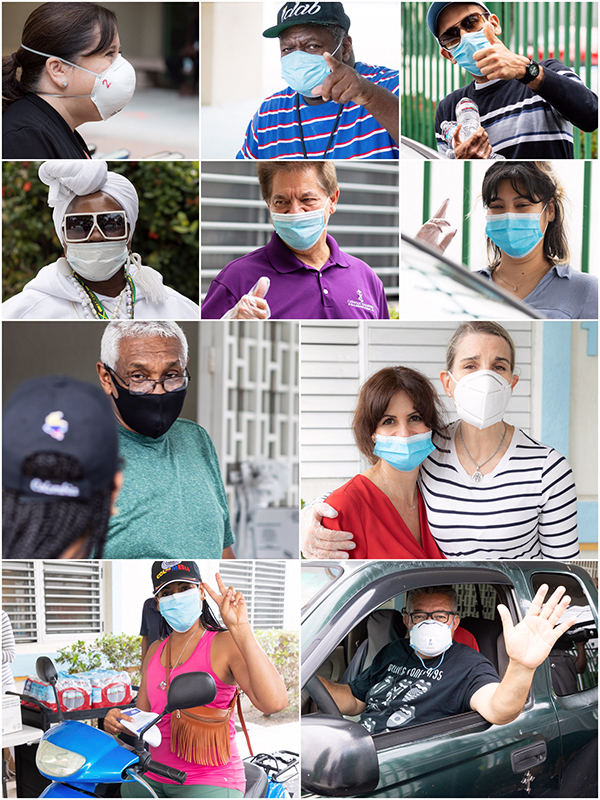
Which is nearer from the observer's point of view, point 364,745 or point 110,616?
point 364,745

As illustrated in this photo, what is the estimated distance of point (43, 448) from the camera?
116 inches

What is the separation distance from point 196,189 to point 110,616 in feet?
5.79

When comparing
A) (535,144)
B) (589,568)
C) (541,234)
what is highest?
(535,144)

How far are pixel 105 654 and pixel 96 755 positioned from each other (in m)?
0.42

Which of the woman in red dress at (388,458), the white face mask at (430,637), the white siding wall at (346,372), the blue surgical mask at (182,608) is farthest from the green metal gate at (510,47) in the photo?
the blue surgical mask at (182,608)

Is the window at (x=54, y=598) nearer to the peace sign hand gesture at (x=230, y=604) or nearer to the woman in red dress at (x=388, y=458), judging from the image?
the peace sign hand gesture at (x=230, y=604)

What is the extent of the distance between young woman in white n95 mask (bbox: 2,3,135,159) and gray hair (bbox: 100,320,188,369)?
27.9 inches

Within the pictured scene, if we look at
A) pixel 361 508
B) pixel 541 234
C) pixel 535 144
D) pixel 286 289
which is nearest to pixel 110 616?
pixel 361 508

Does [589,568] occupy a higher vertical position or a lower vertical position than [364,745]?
higher

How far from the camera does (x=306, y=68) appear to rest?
118 inches

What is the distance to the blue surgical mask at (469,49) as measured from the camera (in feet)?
9.84

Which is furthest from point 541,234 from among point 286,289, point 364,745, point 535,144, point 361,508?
point 364,745

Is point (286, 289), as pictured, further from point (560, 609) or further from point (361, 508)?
point (560, 609)

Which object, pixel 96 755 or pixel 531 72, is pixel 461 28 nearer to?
pixel 531 72
